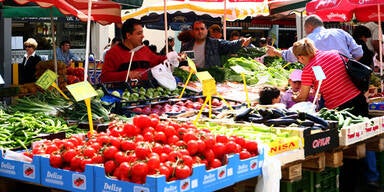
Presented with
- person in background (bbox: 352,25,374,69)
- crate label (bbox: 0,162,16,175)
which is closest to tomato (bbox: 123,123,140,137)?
crate label (bbox: 0,162,16,175)

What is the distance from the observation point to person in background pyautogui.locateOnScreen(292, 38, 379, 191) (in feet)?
20.8

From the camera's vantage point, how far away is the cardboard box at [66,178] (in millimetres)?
3684

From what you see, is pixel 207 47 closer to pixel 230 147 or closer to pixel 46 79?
pixel 46 79

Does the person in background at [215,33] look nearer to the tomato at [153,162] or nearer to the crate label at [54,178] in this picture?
the crate label at [54,178]

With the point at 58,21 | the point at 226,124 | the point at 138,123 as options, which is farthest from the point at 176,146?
the point at 58,21

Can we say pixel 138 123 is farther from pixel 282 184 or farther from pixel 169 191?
pixel 282 184

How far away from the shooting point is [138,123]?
4309mm

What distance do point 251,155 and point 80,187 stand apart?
128cm

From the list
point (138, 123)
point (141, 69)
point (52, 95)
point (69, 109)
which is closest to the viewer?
point (138, 123)

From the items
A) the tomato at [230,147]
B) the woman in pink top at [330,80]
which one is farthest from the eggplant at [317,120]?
the tomato at [230,147]

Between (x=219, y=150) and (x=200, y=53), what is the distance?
220 inches

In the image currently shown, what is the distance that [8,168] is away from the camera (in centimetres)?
426

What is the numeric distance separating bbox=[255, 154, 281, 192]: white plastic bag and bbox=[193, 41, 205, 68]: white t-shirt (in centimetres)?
524

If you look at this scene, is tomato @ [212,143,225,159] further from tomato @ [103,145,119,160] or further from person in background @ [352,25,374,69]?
person in background @ [352,25,374,69]
